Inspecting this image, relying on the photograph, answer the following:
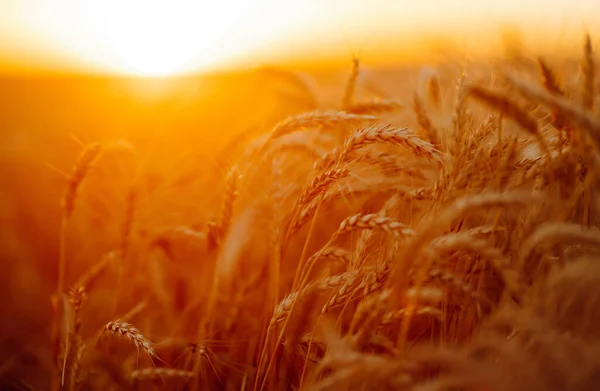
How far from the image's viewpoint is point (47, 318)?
2.81 meters

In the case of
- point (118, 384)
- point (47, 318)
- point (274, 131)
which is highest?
point (274, 131)

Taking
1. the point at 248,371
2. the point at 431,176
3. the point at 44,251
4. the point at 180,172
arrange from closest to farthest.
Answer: the point at 431,176
the point at 248,371
the point at 180,172
the point at 44,251

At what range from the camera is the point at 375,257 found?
1.49 meters

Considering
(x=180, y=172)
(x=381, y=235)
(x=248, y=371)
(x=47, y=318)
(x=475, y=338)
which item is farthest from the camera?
(x=47, y=318)

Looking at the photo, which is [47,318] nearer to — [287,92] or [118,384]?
[118,384]

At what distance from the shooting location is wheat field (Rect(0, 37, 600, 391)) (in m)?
1.03

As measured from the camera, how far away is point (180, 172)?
103 inches

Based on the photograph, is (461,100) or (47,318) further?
(47,318)

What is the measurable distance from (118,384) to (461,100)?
1.45 metres

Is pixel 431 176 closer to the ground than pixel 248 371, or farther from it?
farther from it

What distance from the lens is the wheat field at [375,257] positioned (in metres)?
1.03

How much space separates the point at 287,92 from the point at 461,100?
1.76 m

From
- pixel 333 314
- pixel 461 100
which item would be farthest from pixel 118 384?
pixel 461 100

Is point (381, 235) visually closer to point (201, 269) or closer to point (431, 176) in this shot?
point (431, 176)
